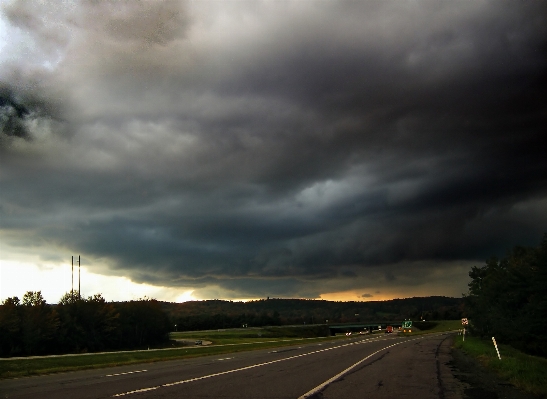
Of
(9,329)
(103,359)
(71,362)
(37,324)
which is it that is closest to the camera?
(71,362)

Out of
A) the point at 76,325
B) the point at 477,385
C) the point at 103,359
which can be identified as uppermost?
the point at 76,325

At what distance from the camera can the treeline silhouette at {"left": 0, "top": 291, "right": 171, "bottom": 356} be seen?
74.7m

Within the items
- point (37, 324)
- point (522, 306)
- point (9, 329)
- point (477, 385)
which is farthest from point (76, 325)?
point (477, 385)

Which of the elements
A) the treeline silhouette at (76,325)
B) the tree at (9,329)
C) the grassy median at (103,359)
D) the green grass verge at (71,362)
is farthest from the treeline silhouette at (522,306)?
the tree at (9,329)

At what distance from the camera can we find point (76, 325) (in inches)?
3388

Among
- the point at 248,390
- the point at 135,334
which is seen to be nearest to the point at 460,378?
the point at 248,390

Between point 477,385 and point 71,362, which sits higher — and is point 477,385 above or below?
below

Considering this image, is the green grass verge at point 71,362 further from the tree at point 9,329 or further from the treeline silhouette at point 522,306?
the treeline silhouette at point 522,306

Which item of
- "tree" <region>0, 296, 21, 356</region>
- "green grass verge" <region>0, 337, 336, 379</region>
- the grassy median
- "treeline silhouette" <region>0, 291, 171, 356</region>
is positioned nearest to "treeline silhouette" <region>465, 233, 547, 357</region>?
the grassy median

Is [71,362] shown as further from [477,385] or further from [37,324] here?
[37,324]

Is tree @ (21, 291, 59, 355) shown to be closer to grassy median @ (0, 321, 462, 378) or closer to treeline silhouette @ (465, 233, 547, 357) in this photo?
grassy median @ (0, 321, 462, 378)

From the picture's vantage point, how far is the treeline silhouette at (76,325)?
7469cm

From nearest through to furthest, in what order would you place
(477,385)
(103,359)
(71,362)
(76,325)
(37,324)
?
(477,385) → (71,362) → (103,359) → (37,324) → (76,325)

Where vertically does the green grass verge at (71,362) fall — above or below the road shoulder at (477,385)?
above
